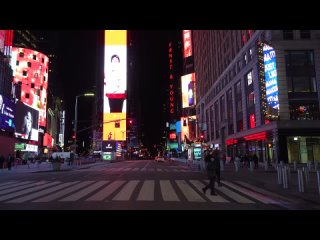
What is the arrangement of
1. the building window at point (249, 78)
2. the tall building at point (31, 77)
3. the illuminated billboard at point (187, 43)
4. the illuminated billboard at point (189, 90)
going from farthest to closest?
1. the illuminated billboard at point (187, 43)
2. the illuminated billboard at point (189, 90)
3. the tall building at point (31, 77)
4. the building window at point (249, 78)

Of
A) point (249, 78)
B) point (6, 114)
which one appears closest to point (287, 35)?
point (249, 78)

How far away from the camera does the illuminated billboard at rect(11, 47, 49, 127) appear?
306ft

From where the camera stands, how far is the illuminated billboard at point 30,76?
93250mm

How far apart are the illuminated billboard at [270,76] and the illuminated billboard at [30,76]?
72174mm

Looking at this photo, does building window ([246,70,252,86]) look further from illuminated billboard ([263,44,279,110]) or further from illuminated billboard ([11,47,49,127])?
illuminated billboard ([11,47,49,127])

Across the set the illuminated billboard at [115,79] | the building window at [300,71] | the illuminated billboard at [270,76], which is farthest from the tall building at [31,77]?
the building window at [300,71]

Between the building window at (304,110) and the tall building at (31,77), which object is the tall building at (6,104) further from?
the building window at (304,110)

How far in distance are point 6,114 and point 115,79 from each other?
99.6 meters

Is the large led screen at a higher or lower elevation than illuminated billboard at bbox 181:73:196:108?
lower

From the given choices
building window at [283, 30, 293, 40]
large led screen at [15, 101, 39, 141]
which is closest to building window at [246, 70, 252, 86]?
building window at [283, 30, 293, 40]

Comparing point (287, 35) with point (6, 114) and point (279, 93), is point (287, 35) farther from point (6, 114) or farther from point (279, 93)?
point (6, 114)

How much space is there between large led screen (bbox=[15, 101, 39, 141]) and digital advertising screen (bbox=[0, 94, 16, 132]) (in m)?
11.4
